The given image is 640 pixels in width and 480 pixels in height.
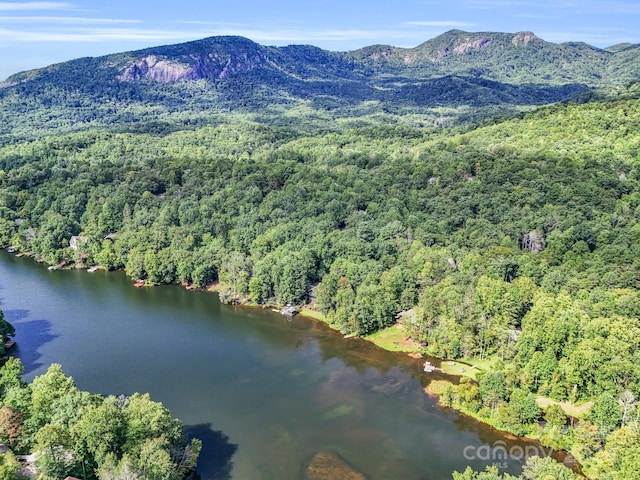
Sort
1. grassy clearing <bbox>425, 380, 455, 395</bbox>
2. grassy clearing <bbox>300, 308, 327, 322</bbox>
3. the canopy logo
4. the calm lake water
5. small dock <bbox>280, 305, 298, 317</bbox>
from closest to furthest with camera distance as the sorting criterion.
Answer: the canopy logo
the calm lake water
grassy clearing <bbox>425, 380, 455, 395</bbox>
grassy clearing <bbox>300, 308, 327, 322</bbox>
small dock <bbox>280, 305, 298, 317</bbox>

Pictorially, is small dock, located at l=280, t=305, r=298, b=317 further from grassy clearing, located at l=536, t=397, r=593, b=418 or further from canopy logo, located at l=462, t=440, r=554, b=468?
grassy clearing, located at l=536, t=397, r=593, b=418

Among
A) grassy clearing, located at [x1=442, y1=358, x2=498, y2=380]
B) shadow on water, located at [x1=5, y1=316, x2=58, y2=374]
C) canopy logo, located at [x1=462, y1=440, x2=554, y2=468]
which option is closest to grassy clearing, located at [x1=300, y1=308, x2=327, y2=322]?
grassy clearing, located at [x1=442, y1=358, x2=498, y2=380]

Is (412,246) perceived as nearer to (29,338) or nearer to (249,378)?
(249,378)

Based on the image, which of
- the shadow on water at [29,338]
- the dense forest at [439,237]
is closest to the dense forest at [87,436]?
the shadow on water at [29,338]

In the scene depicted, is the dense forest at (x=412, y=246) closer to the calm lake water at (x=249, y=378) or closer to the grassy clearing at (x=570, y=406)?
the grassy clearing at (x=570, y=406)

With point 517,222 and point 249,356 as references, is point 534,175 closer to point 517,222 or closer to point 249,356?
point 517,222
